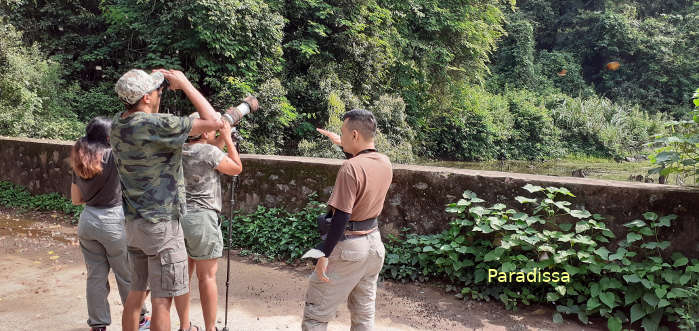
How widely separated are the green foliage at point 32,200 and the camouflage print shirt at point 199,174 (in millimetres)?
4651

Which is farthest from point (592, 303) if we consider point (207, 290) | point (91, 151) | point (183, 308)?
point (91, 151)

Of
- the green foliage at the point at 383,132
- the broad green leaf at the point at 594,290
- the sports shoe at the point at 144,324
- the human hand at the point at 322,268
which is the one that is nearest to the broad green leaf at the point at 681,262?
the broad green leaf at the point at 594,290

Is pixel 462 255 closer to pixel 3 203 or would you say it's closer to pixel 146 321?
pixel 146 321

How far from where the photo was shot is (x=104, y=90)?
12.3 metres

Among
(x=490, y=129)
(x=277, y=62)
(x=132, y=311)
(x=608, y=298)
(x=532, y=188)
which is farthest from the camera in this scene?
(x=490, y=129)

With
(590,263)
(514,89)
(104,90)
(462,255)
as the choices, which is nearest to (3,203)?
(104,90)

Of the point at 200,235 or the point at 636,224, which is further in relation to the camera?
the point at 636,224

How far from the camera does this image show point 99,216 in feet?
9.96

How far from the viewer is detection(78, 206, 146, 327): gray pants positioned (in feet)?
9.97

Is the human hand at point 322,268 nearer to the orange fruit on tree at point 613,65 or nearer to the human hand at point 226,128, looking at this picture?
the human hand at point 226,128

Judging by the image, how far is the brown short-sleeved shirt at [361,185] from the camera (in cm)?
238

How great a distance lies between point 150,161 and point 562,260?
3099 millimetres

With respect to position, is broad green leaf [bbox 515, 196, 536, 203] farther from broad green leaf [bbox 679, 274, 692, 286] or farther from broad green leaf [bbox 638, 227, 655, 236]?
broad green leaf [bbox 679, 274, 692, 286]

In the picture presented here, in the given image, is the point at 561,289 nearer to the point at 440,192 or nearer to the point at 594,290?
the point at 594,290
